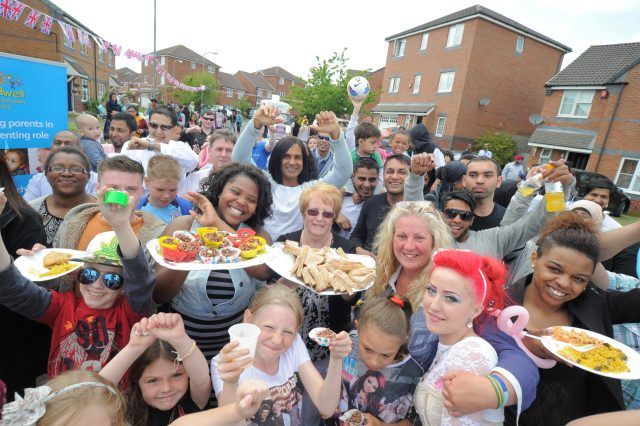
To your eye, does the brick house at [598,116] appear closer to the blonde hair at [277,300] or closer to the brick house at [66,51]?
the blonde hair at [277,300]

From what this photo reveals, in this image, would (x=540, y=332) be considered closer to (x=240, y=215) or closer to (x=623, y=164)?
(x=240, y=215)

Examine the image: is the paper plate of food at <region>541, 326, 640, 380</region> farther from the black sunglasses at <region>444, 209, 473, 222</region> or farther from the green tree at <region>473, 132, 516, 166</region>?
the green tree at <region>473, 132, 516, 166</region>

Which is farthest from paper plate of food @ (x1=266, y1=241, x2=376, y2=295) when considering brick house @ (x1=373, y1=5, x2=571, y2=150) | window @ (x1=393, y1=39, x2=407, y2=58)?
window @ (x1=393, y1=39, x2=407, y2=58)

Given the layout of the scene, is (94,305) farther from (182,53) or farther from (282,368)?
(182,53)

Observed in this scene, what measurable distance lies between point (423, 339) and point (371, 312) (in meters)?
0.42

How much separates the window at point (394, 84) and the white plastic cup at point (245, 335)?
37.3 metres

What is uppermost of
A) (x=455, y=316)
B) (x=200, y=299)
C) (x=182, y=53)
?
(x=182, y=53)

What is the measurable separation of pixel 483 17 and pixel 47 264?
1302 inches

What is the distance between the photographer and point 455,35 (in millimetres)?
28703

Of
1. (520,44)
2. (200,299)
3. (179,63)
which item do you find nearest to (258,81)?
(179,63)

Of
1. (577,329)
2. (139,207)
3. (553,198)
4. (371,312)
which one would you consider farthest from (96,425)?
(553,198)

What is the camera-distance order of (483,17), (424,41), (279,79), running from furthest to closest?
(279,79) → (424,41) → (483,17)

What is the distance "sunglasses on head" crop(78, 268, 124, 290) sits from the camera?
2139 mm

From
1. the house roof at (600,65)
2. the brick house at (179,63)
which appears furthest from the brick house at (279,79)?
the house roof at (600,65)
